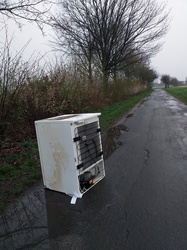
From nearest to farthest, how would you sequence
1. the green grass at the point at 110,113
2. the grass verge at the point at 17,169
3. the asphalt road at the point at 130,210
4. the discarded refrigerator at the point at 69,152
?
the asphalt road at the point at 130,210 < the discarded refrigerator at the point at 69,152 < the grass verge at the point at 17,169 < the green grass at the point at 110,113

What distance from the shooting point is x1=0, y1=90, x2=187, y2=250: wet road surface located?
2.54m

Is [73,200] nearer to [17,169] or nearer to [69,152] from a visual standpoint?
[69,152]

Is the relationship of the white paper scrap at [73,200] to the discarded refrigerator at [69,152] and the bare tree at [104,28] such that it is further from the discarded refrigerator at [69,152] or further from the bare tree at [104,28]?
the bare tree at [104,28]

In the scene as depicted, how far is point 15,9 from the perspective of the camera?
5914mm

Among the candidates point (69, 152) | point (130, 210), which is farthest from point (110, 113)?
point (130, 210)

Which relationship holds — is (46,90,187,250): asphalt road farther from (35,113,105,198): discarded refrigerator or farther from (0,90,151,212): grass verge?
(0,90,151,212): grass verge

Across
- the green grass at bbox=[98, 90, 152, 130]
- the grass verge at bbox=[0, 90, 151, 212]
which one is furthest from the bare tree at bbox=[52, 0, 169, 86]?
the grass verge at bbox=[0, 90, 151, 212]

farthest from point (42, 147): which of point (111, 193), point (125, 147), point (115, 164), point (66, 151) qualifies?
point (125, 147)

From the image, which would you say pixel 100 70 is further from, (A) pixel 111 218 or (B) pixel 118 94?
(A) pixel 111 218

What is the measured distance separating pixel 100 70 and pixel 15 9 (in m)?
14.9

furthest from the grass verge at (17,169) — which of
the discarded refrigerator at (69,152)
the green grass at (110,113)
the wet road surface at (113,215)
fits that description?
the green grass at (110,113)

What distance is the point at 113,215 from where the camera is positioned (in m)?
3.04

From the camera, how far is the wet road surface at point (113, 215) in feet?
8.33

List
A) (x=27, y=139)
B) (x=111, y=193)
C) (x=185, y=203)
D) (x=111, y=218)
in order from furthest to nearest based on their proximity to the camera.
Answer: (x=27, y=139) < (x=111, y=193) < (x=185, y=203) < (x=111, y=218)
